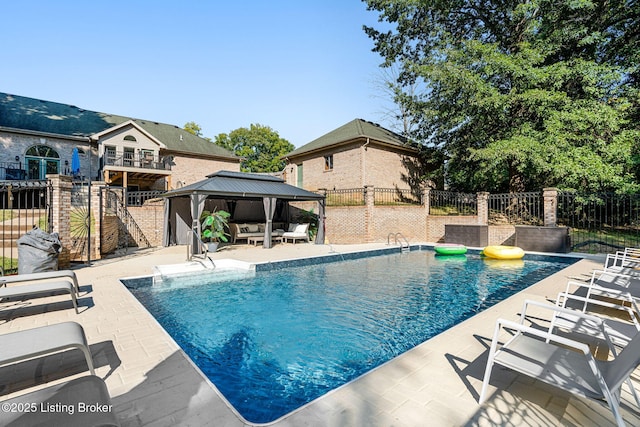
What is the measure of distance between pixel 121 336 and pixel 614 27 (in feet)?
81.0

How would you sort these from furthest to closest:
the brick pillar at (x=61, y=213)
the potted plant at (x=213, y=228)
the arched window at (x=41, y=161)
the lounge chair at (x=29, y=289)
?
the arched window at (x=41, y=161) < the potted plant at (x=213, y=228) < the brick pillar at (x=61, y=213) < the lounge chair at (x=29, y=289)

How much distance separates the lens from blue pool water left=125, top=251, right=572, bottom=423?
3.37m

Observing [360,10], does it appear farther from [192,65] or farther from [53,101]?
[53,101]

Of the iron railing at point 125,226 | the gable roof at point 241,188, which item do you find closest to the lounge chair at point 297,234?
the gable roof at point 241,188

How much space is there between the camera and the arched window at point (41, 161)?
17.5 metres

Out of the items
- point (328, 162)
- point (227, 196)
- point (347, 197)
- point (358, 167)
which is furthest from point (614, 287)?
point (328, 162)

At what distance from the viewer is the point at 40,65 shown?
46.8 ft

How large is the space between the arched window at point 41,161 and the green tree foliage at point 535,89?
2240 centimetres

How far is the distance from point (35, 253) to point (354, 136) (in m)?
15.4

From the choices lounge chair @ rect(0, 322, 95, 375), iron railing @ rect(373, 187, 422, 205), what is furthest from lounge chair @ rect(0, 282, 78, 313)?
iron railing @ rect(373, 187, 422, 205)

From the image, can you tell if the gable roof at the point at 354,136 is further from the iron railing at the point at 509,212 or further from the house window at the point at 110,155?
the house window at the point at 110,155

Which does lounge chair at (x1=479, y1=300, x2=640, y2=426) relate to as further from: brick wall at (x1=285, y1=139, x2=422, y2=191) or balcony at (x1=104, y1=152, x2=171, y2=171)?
balcony at (x1=104, y1=152, x2=171, y2=171)

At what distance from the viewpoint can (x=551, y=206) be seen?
40.3 feet

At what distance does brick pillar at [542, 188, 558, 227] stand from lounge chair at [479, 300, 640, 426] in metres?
12.2
